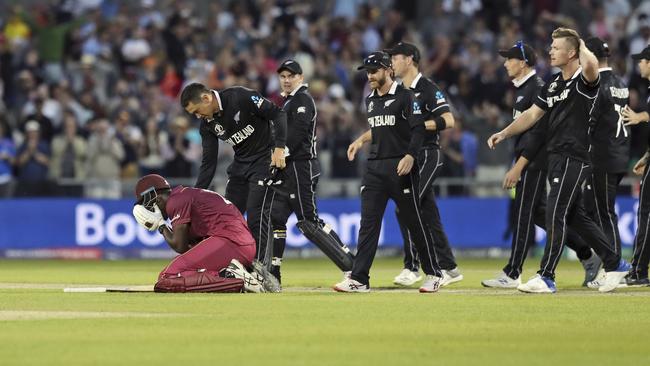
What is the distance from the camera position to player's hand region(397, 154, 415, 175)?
577 inches

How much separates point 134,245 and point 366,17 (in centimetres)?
920

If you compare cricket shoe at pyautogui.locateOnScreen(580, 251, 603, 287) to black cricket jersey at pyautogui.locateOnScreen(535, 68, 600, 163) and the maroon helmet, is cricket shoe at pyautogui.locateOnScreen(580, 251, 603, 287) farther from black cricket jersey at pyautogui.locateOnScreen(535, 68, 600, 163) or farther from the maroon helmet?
the maroon helmet

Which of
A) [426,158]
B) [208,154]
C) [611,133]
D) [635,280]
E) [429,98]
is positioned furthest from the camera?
[426,158]

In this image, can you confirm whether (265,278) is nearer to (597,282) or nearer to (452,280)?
(452,280)

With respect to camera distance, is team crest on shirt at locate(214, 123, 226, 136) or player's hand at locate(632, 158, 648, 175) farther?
player's hand at locate(632, 158, 648, 175)

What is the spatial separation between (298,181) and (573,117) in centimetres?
340

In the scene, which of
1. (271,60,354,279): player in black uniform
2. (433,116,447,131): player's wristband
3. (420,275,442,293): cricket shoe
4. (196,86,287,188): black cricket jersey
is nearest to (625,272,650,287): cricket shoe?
(420,275,442,293): cricket shoe

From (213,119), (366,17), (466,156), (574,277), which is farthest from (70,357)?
(366,17)

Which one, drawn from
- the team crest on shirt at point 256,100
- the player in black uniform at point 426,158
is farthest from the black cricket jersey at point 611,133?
the team crest on shirt at point 256,100

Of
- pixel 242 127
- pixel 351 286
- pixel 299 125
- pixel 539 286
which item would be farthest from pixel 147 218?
pixel 539 286

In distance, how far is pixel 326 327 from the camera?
11180 mm

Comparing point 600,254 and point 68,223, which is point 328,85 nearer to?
point 68,223

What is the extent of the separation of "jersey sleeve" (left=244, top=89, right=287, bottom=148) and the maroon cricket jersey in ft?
3.16

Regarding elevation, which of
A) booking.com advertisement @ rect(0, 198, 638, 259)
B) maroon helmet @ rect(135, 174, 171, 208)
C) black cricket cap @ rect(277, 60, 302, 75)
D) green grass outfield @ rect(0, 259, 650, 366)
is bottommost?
green grass outfield @ rect(0, 259, 650, 366)
